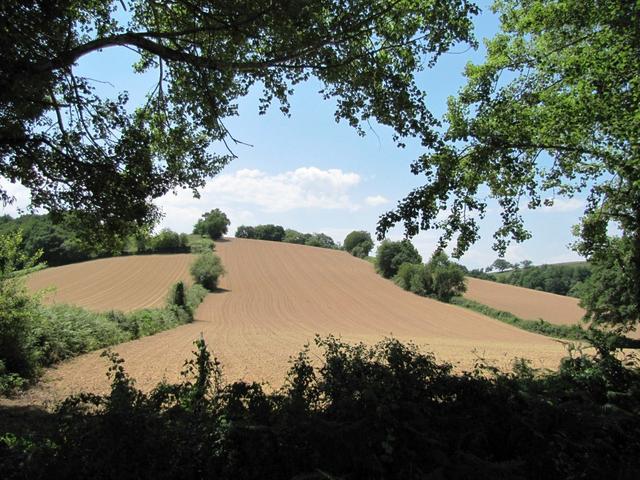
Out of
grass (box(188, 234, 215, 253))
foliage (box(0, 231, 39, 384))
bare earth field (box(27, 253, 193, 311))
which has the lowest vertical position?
bare earth field (box(27, 253, 193, 311))

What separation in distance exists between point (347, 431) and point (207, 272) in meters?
52.0

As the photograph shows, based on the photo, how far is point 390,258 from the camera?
237 ft

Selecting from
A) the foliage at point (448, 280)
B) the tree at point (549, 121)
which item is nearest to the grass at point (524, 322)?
the foliage at point (448, 280)

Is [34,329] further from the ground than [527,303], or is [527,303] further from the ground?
[34,329]

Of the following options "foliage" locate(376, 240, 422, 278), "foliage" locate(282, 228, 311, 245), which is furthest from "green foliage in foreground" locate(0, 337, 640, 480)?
"foliage" locate(282, 228, 311, 245)

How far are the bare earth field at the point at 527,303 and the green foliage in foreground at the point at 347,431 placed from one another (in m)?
47.8

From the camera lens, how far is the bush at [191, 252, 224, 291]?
53.1m

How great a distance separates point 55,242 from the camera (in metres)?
61.3

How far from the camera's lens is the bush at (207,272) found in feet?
174

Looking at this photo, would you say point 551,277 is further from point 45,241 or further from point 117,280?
point 45,241

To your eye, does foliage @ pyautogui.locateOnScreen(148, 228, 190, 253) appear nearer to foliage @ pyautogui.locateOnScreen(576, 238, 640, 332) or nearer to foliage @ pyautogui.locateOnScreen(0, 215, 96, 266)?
foliage @ pyautogui.locateOnScreen(0, 215, 96, 266)

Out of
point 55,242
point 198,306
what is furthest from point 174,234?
point 198,306

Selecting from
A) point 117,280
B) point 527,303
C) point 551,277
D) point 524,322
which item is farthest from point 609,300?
point 551,277

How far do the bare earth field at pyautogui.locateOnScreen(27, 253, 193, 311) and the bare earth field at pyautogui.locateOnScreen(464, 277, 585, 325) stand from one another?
40.2m
